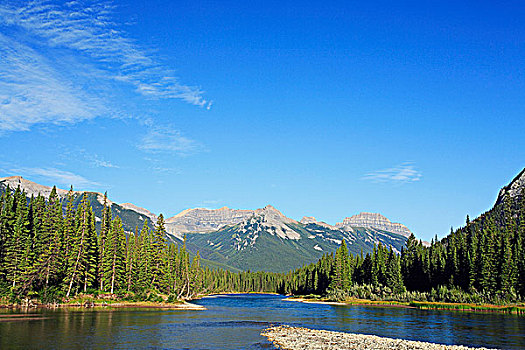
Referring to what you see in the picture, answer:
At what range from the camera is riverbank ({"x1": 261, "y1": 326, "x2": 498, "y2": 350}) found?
44.3 meters

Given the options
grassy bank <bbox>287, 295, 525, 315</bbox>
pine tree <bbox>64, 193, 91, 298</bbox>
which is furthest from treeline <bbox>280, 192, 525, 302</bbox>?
pine tree <bbox>64, 193, 91, 298</bbox>

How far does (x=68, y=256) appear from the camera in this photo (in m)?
96.8

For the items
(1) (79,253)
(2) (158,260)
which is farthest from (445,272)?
(1) (79,253)

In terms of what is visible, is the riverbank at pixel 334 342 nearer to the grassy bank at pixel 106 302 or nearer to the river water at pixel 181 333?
the river water at pixel 181 333

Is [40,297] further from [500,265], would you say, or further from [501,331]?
[500,265]

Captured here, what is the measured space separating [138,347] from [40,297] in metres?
56.7

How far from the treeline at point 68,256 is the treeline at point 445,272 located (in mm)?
75476

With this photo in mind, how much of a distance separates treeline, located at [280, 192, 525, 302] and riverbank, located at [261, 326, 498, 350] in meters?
75.0

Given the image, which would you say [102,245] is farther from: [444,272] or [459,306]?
[444,272]

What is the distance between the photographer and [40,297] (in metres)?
88.5

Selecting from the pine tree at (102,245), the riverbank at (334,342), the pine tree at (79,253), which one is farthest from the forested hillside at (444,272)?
the pine tree at (79,253)

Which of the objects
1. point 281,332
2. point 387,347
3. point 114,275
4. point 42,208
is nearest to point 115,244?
point 114,275

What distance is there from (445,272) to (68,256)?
109336 mm

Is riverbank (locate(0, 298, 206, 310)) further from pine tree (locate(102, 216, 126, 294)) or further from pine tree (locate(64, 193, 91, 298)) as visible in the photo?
pine tree (locate(102, 216, 126, 294))
